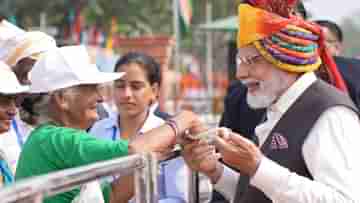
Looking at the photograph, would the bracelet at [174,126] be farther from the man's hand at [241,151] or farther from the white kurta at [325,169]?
the white kurta at [325,169]

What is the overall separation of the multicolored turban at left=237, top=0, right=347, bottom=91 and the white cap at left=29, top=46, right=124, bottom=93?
593mm

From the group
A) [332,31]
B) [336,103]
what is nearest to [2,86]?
[336,103]

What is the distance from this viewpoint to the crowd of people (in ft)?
9.56

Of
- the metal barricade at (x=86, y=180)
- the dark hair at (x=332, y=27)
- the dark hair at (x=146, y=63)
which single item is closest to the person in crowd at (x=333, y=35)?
the dark hair at (x=332, y=27)

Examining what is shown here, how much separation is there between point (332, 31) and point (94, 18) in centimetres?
3164

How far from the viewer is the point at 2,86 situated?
3.54 meters

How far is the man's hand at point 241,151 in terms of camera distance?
116 inches

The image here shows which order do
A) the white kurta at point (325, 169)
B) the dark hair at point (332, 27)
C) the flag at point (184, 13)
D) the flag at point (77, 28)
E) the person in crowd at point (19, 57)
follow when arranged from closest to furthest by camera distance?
1. the white kurta at point (325, 169)
2. the person in crowd at point (19, 57)
3. the dark hair at point (332, 27)
4. the flag at point (184, 13)
5. the flag at point (77, 28)

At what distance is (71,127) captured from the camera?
3209 mm

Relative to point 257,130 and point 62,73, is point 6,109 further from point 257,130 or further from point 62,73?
point 257,130

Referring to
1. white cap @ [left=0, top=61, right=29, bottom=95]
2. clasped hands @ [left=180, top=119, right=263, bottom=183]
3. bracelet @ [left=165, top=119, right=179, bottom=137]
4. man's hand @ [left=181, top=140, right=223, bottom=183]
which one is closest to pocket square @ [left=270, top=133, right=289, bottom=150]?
clasped hands @ [left=180, top=119, right=263, bottom=183]

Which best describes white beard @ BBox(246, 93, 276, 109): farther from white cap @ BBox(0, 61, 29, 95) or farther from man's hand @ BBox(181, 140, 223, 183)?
white cap @ BBox(0, 61, 29, 95)

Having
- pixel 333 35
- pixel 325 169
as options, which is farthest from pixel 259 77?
pixel 333 35

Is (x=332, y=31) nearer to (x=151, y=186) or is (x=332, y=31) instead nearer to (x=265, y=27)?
(x=265, y=27)
